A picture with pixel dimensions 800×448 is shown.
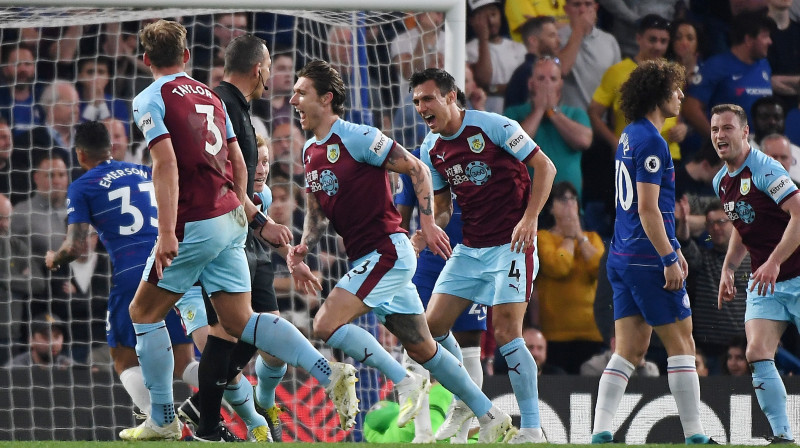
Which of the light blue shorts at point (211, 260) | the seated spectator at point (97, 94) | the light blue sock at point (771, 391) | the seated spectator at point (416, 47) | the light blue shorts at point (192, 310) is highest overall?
the seated spectator at point (416, 47)

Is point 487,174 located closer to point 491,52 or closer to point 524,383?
point 524,383

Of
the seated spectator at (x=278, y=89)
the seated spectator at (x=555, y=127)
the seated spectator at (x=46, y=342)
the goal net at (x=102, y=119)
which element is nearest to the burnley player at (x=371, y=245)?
the goal net at (x=102, y=119)

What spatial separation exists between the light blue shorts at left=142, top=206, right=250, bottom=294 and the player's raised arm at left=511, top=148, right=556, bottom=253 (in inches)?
60.0

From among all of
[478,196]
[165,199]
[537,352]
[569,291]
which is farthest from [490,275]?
[569,291]

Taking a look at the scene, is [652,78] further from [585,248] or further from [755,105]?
[755,105]

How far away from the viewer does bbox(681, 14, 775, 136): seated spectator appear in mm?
9594

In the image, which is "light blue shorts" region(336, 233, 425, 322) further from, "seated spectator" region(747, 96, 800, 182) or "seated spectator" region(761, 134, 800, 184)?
"seated spectator" region(747, 96, 800, 182)

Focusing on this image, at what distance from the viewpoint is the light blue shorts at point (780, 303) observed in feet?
21.0

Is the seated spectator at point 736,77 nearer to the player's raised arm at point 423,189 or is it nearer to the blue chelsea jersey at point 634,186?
the blue chelsea jersey at point 634,186

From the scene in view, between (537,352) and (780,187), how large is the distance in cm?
300

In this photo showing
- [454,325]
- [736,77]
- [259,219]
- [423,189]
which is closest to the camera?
[259,219]

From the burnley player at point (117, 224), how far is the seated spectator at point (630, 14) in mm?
4428

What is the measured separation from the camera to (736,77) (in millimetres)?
9633

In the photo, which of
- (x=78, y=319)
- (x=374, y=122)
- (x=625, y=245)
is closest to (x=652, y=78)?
(x=625, y=245)
